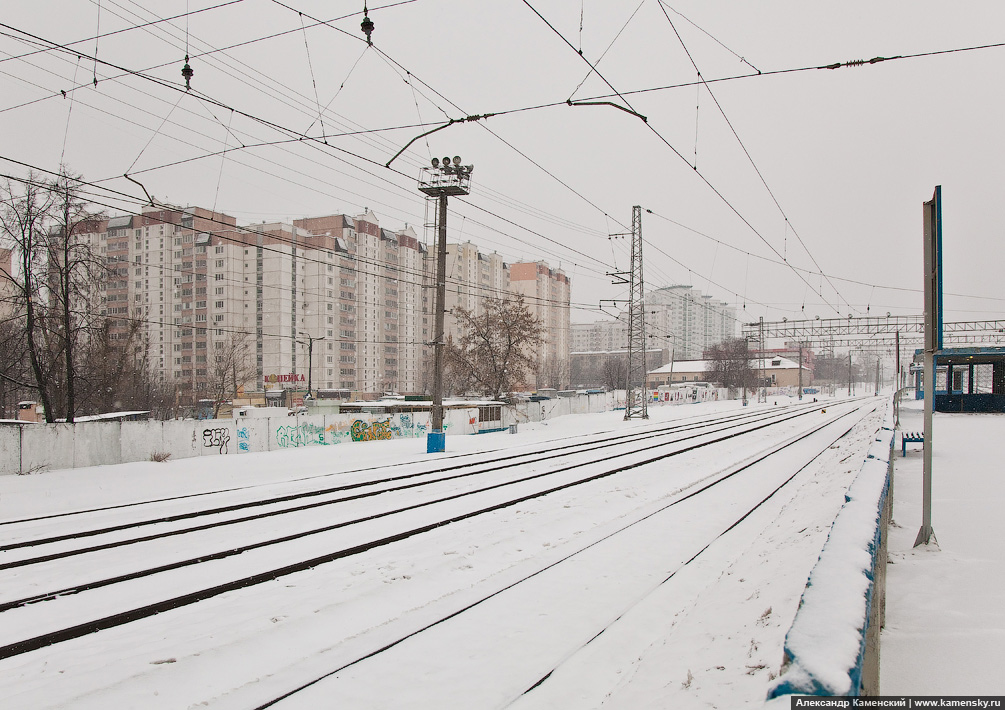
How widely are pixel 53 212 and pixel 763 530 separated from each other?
916 inches

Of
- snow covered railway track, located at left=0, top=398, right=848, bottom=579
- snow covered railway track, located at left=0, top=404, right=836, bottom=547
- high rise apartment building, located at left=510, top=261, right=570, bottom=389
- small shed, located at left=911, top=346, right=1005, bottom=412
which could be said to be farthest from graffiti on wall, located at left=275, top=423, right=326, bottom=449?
high rise apartment building, located at left=510, top=261, right=570, bottom=389

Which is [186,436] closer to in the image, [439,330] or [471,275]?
[439,330]

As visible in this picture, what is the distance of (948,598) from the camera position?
5.74 m

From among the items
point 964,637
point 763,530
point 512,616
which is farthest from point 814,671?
→ point 763,530

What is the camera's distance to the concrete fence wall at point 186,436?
57.5ft

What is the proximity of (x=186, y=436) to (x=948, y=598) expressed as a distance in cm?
2156

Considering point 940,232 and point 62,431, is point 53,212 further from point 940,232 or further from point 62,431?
point 940,232

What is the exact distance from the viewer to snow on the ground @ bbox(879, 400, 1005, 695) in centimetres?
413

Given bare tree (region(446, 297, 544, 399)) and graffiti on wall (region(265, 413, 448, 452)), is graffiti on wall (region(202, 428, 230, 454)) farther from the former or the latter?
bare tree (region(446, 297, 544, 399))

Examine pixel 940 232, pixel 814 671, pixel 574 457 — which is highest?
pixel 940 232

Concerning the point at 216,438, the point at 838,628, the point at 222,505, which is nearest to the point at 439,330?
the point at 216,438

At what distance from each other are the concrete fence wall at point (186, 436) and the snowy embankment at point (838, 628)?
19939 mm

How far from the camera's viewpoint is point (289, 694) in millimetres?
4539

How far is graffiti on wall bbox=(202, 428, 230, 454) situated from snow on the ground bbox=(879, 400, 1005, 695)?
2036 centimetres
